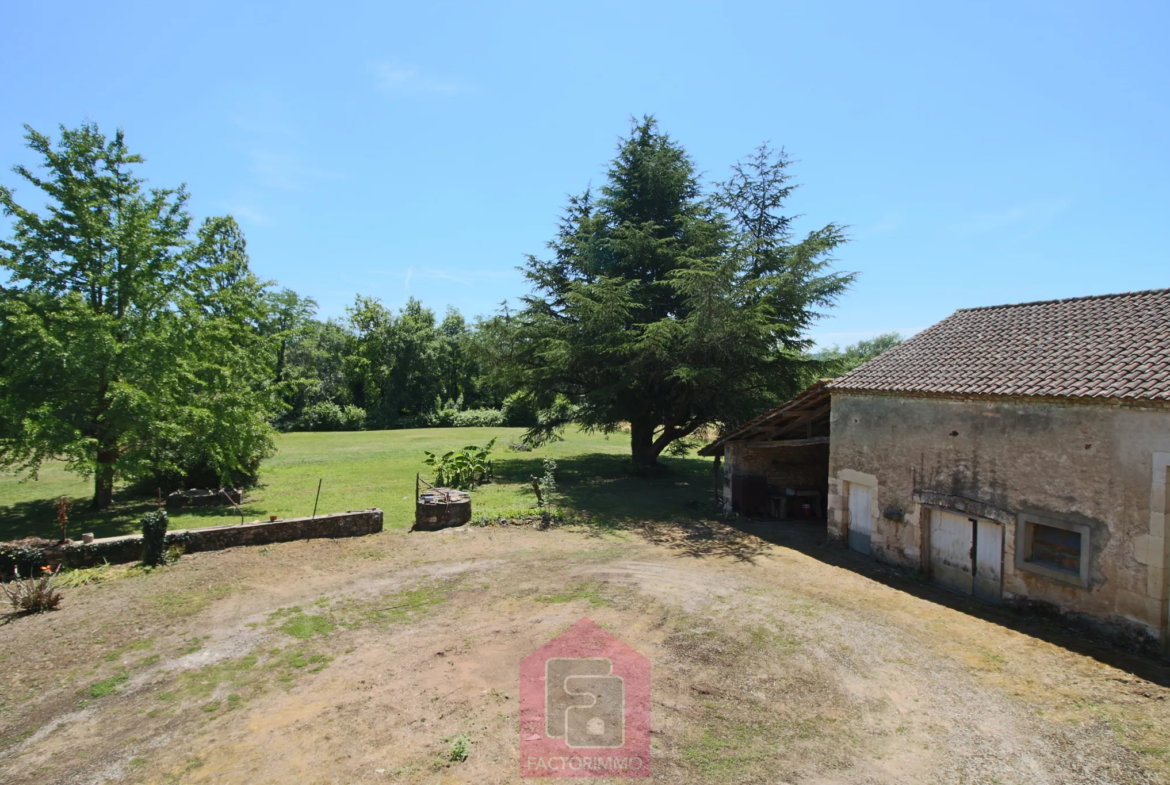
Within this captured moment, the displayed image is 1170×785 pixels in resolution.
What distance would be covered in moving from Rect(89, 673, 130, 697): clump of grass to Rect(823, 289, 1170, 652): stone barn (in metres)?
14.2

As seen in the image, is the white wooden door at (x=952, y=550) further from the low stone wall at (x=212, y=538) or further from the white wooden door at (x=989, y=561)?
the low stone wall at (x=212, y=538)

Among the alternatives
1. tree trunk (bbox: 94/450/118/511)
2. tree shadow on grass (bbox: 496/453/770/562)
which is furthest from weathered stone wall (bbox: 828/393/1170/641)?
tree trunk (bbox: 94/450/118/511)

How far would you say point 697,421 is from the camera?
81.0 ft

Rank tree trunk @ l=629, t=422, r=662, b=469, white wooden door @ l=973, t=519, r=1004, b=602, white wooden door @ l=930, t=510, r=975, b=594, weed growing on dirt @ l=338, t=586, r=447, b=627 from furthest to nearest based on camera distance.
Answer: tree trunk @ l=629, t=422, r=662, b=469 < white wooden door @ l=930, t=510, r=975, b=594 < white wooden door @ l=973, t=519, r=1004, b=602 < weed growing on dirt @ l=338, t=586, r=447, b=627

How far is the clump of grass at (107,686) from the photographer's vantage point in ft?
24.7

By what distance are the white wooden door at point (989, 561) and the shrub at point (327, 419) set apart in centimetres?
4704

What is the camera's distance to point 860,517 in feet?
46.8

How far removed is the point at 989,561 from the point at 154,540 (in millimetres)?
17284

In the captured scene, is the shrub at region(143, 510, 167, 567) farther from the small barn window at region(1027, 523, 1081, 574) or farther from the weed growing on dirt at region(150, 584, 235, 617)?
the small barn window at region(1027, 523, 1081, 574)

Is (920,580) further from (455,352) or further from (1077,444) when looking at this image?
(455,352)

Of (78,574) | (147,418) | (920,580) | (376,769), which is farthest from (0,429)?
(920,580)

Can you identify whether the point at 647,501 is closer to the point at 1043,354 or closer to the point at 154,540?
the point at 1043,354

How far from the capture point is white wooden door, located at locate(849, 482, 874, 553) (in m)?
13.9

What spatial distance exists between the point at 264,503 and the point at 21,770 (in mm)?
14129
